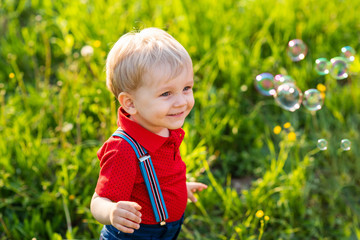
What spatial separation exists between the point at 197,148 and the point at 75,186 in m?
0.73

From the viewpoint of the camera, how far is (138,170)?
1766mm

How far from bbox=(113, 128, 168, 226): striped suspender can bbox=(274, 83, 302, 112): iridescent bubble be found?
43.0 inches

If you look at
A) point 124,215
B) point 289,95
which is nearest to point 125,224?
point 124,215

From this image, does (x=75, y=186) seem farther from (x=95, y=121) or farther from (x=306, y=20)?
(x=306, y=20)

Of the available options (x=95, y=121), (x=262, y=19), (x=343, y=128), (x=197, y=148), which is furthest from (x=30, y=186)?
(x=262, y=19)

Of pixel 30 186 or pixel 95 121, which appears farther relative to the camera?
pixel 95 121

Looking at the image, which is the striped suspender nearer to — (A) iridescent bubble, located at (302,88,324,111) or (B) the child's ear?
(B) the child's ear

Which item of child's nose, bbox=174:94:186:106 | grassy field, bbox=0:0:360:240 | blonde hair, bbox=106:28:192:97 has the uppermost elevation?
Result: blonde hair, bbox=106:28:192:97

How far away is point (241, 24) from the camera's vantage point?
12.1 feet

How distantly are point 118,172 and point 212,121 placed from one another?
140 centimetres

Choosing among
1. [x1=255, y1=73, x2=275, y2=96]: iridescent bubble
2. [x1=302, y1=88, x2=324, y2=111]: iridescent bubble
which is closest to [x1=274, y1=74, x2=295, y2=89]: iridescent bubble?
[x1=255, y1=73, x2=275, y2=96]: iridescent bubble

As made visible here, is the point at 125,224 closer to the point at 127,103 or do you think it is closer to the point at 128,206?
the point at 128,206

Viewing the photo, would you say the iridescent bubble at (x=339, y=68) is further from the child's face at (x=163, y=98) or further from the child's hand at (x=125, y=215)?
the child's hand at (x=125, y=215)

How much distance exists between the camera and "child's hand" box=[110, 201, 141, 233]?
63.5 inches
